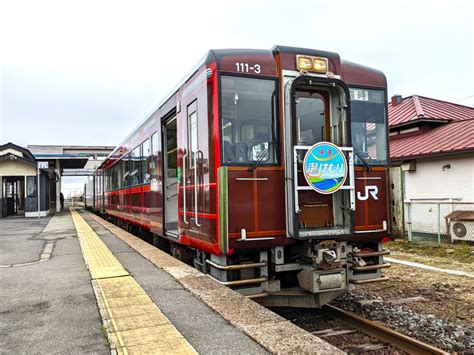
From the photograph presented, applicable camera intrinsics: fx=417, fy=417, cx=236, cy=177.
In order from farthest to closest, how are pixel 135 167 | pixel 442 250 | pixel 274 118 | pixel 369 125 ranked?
pixel 442 250
pixel 135 167
pixel 369 125
pixel 274 118

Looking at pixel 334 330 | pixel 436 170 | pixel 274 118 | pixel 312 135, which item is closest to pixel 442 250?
pixel 436 170

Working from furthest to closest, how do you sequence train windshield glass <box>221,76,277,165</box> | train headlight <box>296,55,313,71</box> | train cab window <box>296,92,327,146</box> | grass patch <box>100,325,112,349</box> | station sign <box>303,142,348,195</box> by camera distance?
train cab window <box>296,92,327,146</box> < train headlight <box>296,55,313,71</box> < train windshield glass <box>221,76,277,165</box> < station sign <box>303,142,348,195</box> < grass patch <box>100,325,112,349</box>

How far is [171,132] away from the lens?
7.86 m

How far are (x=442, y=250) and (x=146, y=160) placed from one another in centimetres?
776

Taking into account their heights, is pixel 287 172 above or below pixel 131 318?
above

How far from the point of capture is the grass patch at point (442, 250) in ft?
32.1

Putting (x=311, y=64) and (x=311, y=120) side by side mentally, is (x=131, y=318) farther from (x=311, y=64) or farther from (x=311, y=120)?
(x=311, y=64)

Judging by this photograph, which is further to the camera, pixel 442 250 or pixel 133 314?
pixel 442 250

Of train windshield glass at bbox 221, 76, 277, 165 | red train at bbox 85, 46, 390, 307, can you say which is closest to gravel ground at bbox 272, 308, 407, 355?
red train at bbox 85, 46, 390, 307

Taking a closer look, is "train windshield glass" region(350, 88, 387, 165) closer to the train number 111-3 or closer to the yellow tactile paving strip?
the train number 111-3

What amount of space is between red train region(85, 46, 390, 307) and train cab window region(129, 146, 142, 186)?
4.35 metres

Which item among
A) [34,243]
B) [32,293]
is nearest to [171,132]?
[32,293]

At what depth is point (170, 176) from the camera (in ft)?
26.1

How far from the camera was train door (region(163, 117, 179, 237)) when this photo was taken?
7613mm
